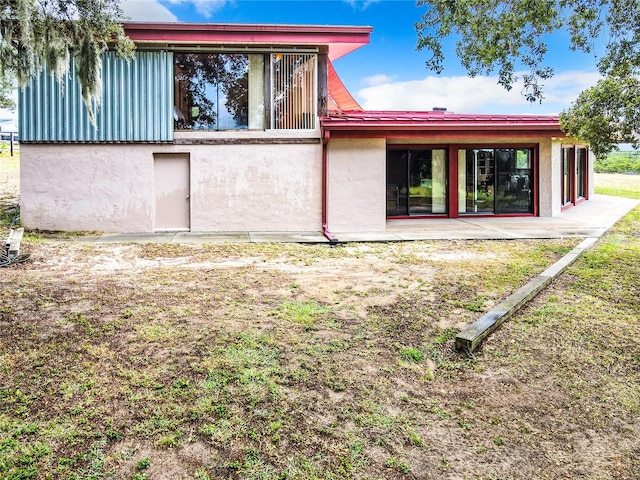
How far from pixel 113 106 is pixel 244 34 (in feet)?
11.6

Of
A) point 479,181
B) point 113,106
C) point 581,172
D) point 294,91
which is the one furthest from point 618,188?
point 113,106

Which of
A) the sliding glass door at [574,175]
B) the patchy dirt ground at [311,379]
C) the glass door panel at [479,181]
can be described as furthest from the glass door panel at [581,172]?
the patchy dirt ground at [311,379]

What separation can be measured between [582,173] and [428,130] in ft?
38.5

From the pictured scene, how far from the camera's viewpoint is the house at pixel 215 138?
470 inches

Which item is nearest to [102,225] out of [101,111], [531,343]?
[101,111]

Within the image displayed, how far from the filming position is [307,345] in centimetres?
457

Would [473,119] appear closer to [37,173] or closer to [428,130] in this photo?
[428,130]

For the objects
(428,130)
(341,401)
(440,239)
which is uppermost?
(428,130)

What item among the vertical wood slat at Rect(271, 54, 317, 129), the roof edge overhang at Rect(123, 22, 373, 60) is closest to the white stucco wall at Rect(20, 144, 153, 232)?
the roof edge overhang at Rect(123, 22, 373, 60)

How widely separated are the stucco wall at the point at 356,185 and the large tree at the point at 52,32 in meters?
5.99

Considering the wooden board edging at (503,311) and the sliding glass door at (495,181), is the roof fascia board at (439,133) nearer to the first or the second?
the sliding glass door at (495,181)

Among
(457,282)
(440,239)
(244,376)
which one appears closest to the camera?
(244,376)

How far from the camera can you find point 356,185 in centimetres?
1264

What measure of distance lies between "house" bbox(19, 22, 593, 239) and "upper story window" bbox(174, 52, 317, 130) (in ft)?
0.08
